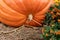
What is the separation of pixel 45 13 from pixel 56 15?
2.28 feet

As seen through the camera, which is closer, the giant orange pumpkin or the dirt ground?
the dirt ground

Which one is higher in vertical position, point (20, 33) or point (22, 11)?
point (22, 11)

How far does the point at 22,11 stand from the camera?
15.7 feet

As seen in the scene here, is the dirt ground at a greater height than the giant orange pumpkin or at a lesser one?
lesser

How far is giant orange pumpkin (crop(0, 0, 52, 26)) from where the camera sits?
4.78 meters

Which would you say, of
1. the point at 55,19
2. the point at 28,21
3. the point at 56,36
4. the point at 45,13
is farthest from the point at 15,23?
the point at 56,36

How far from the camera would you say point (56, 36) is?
365 centimetres

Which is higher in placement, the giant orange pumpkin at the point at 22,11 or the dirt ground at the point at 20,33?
the giant orange pumpkin at the point at 22,11

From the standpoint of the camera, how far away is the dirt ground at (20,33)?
438 cm

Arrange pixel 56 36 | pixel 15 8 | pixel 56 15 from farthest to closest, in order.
→ pixel 15 8 < pixel 56 15 < pixel 56 36

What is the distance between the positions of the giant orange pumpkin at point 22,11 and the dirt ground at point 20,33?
175 mm

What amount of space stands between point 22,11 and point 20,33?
493mm

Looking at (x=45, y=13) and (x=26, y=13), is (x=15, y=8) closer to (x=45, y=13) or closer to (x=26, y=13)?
(x=26, y=13)

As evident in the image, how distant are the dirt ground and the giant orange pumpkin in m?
0.18
